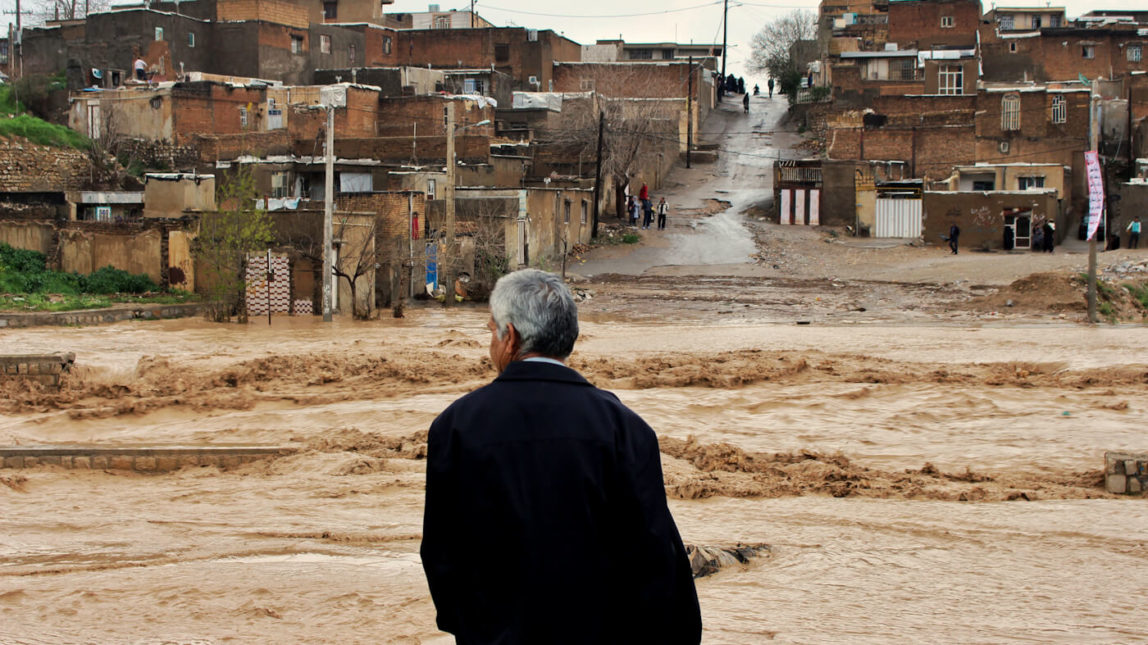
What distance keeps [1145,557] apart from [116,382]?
13.5m

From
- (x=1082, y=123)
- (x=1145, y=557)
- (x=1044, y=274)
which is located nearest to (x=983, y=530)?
(x=1145, y=557)

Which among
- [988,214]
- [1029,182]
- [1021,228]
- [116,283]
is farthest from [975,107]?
[116,283]

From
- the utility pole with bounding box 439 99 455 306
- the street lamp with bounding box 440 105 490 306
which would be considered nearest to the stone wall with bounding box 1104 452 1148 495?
the street lamp with bounding box 440 105 490 306

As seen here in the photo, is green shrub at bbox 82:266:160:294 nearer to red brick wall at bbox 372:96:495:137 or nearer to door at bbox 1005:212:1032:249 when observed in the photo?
red brick wall at bbox 372:96:495:137

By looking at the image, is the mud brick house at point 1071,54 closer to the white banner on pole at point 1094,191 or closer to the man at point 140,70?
the white banner on pole at point 1094,191

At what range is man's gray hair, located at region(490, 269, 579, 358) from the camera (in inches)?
128

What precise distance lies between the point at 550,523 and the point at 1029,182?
45.6m

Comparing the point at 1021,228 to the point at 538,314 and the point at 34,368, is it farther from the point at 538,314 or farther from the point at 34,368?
the point at 538,314

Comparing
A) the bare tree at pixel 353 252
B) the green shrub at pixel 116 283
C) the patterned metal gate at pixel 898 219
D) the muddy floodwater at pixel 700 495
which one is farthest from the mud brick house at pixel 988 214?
the green shrub at pixel 116 283

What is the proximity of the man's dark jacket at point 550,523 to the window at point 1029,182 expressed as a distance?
4528 centimetres

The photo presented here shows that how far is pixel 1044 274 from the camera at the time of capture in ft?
91.9

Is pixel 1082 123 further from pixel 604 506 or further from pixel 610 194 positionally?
pixel 604 506

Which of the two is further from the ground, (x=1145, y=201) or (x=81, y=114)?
(x=81, y=114)

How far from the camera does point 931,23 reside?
212 ft
